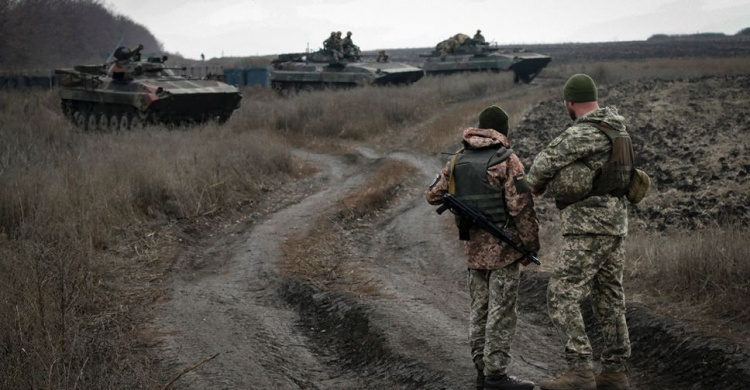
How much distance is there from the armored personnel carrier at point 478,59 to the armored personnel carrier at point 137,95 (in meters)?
15.9

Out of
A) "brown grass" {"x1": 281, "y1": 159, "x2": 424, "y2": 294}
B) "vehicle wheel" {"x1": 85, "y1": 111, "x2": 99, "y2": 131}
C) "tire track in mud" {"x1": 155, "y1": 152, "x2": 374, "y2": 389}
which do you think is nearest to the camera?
"tire track in mud" {"x1": 155, "y1": 152, "x2": 374, "y2": 389}

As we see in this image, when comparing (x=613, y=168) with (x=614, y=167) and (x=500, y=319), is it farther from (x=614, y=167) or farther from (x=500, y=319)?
(x=500, y=319)

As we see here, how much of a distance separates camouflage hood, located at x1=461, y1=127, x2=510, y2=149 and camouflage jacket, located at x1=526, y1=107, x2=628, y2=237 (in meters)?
0.31

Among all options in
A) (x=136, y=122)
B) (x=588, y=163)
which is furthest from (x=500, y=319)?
(x=136, y=122)

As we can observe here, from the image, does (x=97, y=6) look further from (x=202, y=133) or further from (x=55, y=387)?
(x=55, y=387)

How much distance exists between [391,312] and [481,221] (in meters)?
2.31

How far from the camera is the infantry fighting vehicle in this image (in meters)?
29.0

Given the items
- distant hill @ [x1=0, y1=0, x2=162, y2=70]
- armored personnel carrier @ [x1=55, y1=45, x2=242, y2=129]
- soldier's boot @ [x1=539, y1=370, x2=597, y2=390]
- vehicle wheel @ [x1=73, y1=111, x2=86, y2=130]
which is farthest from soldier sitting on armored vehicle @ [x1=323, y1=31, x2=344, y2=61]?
soldier's boot @ [x1=539, y1=370, x2=597, y2=390]

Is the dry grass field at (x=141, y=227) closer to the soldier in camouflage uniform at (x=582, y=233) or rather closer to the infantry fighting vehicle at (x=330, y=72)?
the soldier in camouflage uniform at (x=582, y=233)

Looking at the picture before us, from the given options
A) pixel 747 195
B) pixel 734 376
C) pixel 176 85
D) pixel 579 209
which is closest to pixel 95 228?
pixel 579 209

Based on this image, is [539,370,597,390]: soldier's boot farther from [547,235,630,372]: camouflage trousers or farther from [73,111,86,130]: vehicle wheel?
[73,111,86,130]: vehicle wheel

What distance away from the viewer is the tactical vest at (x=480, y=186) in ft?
16.1

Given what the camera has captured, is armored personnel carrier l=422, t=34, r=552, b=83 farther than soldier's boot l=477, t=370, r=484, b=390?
Yes

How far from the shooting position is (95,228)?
9266mm
